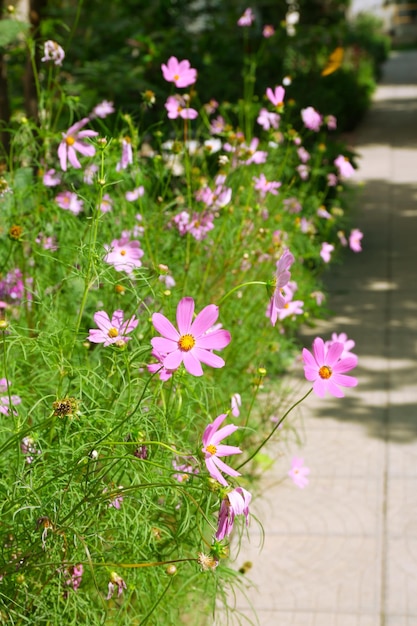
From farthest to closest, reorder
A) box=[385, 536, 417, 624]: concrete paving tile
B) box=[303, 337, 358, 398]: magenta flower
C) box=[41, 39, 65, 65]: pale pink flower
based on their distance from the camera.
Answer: box=[41, 39, 65, 65]: pale pink flower → box=[385, 536, 417, 624]: concrete paving tile → box=[303, 337, 358, 398]: magenta flower

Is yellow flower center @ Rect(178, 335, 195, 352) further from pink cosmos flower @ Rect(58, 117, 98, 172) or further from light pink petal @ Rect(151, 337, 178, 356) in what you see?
pink cosmos flower @ Rect(58, 117, 98, 172)

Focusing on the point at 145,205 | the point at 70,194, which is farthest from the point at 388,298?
the point at 70,194

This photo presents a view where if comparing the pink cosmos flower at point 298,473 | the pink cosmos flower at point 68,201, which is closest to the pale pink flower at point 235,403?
the pink cosmos flower at point 298,473

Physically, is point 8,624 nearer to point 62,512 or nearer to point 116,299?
point 62,512

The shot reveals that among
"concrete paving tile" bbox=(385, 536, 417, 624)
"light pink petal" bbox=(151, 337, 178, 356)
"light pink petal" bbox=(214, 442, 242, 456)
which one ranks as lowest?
"concrete paving tile" bbox=(385, 536, 417, 624)

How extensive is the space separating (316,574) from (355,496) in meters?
0.52

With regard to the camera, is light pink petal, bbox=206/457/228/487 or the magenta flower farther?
the magenta flower

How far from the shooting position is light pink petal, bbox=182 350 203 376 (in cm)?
173

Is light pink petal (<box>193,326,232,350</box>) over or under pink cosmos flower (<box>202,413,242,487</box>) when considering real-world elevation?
over

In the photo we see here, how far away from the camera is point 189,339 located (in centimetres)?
178

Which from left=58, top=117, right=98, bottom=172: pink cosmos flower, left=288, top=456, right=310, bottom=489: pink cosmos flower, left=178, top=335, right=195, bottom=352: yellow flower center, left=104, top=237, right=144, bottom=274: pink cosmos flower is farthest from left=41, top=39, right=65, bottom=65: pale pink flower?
left=178, top=335, right=195, bottom=352: yellow flower center

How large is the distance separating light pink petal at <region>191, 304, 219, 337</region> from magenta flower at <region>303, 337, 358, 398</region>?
23 cm

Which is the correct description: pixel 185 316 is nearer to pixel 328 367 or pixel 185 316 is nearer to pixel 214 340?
pixel 214 340

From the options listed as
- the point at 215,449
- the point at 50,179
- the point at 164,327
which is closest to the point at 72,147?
the point at 50,179
